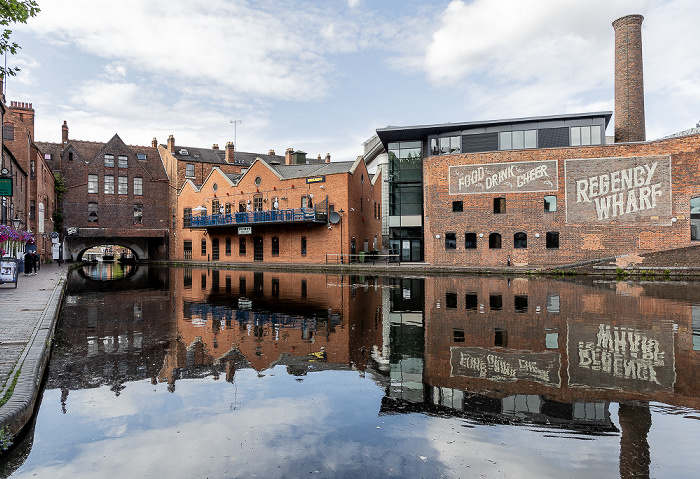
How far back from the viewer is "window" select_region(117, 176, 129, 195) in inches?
1743

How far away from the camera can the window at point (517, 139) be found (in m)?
28.2

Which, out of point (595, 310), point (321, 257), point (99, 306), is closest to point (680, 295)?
point (595, 310)

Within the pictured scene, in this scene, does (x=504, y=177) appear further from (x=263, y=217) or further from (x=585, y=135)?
(x=263, y=217)

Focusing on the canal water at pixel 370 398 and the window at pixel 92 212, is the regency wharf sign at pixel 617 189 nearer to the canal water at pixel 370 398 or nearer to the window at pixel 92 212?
the canal water at pixel 370 398

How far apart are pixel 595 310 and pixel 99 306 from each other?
14.1 meters

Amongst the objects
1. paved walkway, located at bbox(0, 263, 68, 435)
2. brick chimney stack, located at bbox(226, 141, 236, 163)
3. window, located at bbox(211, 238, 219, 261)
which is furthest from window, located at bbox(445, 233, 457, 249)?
brick chimney stack, located at bbox(226, 141, 236, 163)

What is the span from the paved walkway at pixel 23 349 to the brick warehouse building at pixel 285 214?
20.6m

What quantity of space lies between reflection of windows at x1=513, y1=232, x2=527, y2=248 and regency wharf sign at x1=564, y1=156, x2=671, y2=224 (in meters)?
2.73

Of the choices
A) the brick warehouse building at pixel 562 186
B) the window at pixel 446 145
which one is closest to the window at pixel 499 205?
the brick warehouse building at pixel 562 186

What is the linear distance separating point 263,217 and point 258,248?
3.65m

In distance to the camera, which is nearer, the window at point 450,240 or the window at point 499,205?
the window at point 499,205

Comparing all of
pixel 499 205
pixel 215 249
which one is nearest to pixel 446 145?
pixel 499 205

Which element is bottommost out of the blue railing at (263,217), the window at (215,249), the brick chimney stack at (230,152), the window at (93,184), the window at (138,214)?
the window at (215,249)

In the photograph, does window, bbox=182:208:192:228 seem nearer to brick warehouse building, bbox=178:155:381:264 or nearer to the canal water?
brick warehouse building, bbox=178:155:381:264
